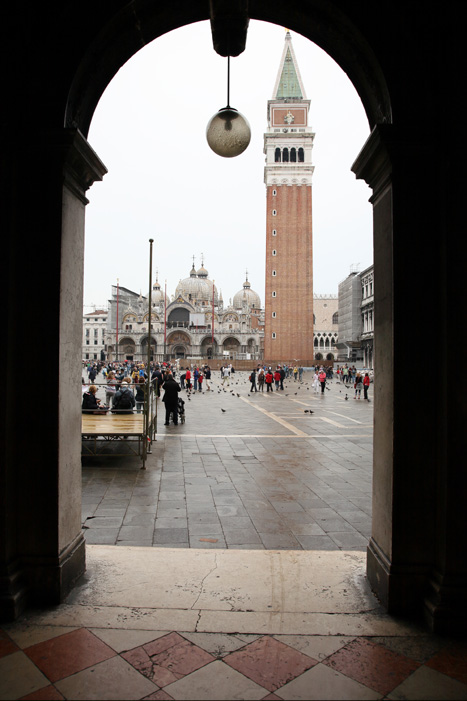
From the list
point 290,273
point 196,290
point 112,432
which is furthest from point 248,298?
point 112,432

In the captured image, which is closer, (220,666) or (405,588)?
(220,666)

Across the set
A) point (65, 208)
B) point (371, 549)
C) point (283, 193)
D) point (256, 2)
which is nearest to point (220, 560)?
point (371, 549)

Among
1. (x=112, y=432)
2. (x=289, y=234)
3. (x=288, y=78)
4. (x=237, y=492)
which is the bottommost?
(x=237, y=492)

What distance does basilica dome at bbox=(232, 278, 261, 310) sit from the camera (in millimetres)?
89625

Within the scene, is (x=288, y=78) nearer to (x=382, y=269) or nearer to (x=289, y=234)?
(x=289, y=234)

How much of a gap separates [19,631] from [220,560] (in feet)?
4.43

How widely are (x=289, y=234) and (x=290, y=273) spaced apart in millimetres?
4520

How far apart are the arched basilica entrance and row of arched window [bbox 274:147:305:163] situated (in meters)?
58.0

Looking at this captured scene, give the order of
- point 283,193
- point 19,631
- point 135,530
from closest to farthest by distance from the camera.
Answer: point 19,631 → point 135,530 → point 283,193

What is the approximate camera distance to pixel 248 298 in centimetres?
9081

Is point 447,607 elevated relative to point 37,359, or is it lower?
lower

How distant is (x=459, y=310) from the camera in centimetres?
262

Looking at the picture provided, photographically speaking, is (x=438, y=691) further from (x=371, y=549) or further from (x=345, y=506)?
(x=345, y=506)

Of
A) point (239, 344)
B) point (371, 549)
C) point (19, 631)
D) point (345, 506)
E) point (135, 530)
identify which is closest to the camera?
point (19, 631)
